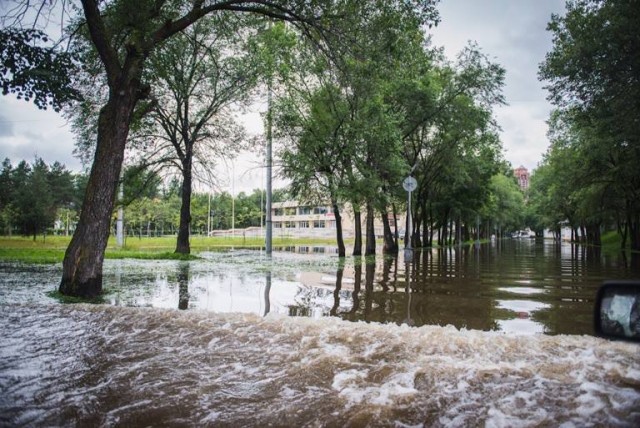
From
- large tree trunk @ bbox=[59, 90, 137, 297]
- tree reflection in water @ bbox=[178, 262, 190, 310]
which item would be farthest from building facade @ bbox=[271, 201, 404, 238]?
large tree trunk @ bbox=[59, 90, 137, 297]

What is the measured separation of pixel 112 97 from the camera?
9.68 meters

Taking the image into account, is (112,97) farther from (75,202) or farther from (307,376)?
(75,202)

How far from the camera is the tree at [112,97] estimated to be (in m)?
9.25

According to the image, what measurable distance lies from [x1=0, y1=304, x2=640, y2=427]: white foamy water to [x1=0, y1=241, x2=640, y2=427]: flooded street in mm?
18

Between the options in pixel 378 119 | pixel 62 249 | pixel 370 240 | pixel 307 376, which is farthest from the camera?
pixel 62 249

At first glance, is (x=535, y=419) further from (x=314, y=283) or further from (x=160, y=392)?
(x=314, y=283)

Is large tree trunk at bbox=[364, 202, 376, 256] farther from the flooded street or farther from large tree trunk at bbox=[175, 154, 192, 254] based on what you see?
the flooded street

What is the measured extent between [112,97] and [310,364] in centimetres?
828

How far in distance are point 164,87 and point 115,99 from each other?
39.4ft

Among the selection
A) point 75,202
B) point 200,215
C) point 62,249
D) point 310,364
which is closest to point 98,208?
point 310,364

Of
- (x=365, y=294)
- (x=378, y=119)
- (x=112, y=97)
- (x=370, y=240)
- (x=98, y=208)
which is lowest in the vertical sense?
(x=365, y=294)

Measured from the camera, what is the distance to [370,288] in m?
11.1

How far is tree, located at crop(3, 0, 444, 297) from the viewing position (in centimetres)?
925

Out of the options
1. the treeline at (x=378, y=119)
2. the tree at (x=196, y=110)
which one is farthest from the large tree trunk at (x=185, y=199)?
the treeline at (x=378, y=119)
